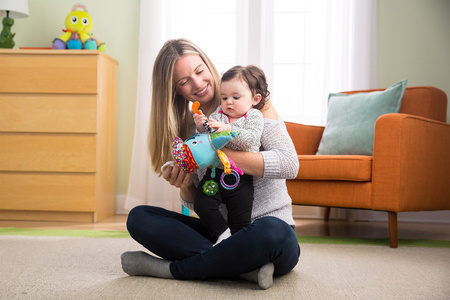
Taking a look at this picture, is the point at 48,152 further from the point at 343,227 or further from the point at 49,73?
the point at 343,227

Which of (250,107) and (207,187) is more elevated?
(250,107)

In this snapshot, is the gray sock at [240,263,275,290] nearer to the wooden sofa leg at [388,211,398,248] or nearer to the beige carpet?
the beige carpet

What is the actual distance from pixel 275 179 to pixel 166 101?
0.45 m

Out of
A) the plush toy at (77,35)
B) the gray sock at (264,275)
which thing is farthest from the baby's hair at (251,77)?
the plush toy at (77,35)

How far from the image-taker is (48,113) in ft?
11.0

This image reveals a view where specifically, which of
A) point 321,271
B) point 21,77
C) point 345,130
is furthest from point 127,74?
point 321,271

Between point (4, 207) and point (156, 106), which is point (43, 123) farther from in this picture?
point (156, 106)

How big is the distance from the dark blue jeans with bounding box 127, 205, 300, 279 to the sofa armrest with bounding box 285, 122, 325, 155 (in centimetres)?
158

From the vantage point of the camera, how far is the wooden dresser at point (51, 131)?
3.34m

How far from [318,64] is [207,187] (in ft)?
8.36

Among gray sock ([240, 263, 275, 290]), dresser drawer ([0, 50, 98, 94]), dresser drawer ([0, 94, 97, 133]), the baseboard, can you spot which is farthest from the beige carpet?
the baseboard

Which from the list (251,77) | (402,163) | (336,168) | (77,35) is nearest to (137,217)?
(251,77)

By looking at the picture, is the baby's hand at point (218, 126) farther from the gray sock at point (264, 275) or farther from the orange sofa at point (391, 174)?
the orange sofa at point (391, 174)

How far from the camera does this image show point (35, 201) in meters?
3.37
